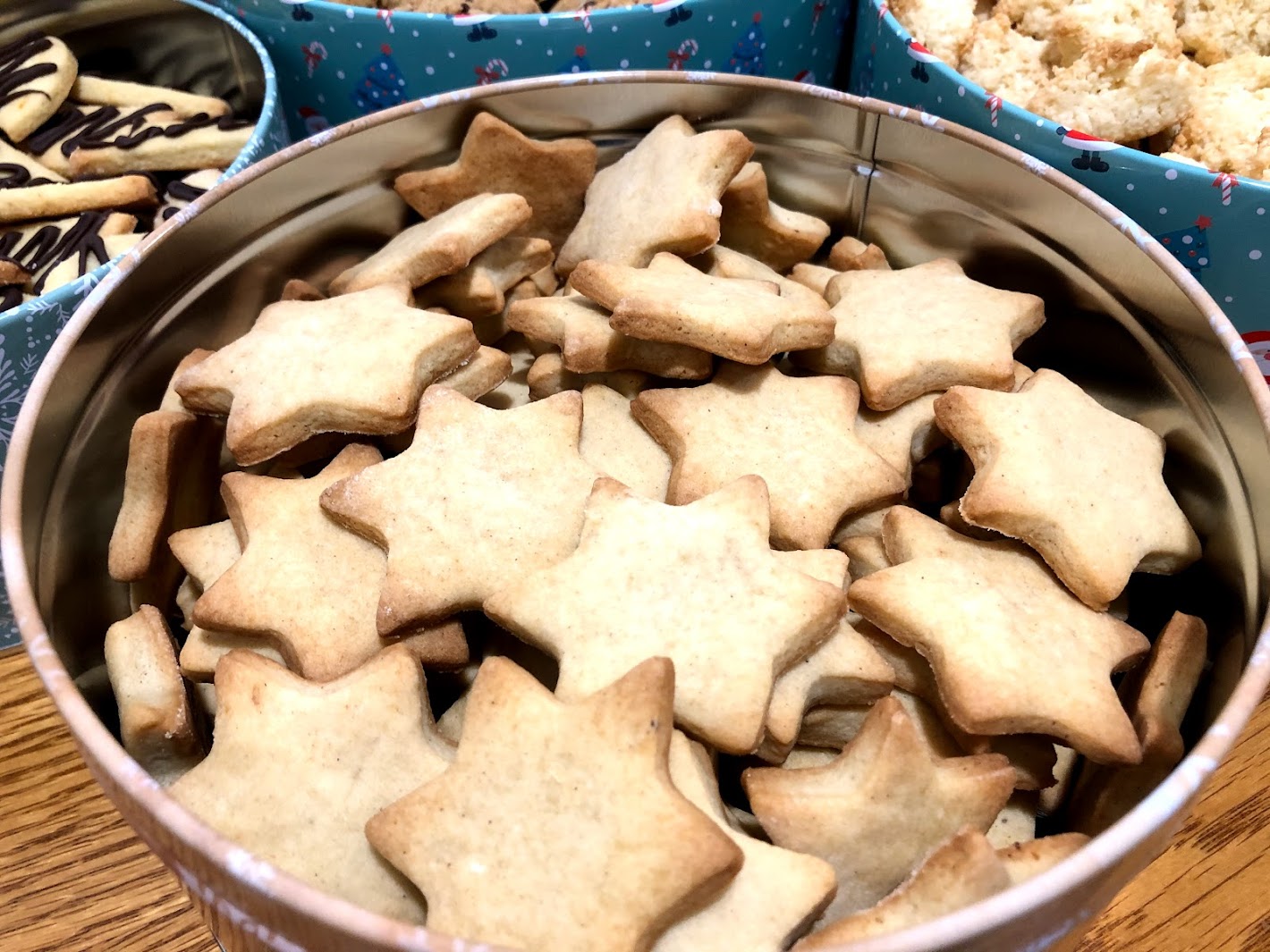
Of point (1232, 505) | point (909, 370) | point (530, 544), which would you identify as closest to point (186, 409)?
point (530, 544)

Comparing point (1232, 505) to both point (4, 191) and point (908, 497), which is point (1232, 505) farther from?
point (4, 191)

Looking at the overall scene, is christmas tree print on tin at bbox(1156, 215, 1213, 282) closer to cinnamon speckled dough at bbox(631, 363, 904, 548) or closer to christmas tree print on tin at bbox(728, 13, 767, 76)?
cinnamon speckled dough at bbox(631, 363, 904, 548)

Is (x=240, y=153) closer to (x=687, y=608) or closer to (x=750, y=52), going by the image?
(x=750, y=52)

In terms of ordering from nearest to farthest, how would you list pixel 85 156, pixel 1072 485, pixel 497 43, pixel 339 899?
pixel 339 899, pixel 1072 485, pixel 497 43, pixel 85 156

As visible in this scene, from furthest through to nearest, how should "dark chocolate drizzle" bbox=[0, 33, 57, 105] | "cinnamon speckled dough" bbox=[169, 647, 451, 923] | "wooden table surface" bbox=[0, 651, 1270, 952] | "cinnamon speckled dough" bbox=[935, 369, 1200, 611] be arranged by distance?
"dark chocolate drizzle" bbox=[0, 33, 57, 105] → "wooden table surface" bbox=[0, 651, 1270, 952] → "cinnamon speckled dough" bbox=[935, 369, 1200, 611] → "cinnamon speckled dough" bbox=[169, 647, 451, 923]

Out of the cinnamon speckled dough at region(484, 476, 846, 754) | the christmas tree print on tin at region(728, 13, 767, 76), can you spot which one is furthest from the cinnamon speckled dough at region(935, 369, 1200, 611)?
the christmas tree print on tin at region(728, 13, 767, 76)

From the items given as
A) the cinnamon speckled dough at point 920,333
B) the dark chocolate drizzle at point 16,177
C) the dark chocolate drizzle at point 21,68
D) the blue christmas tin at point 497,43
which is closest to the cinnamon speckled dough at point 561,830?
the cinnamon speckled dough at point 920,333

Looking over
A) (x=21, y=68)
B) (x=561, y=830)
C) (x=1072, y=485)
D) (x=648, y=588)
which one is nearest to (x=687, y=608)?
(x=648, y=588)
